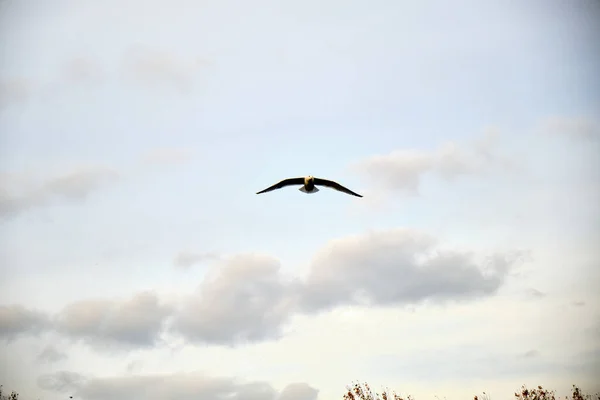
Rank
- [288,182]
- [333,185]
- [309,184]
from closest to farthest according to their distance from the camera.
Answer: [309,184] → [288,182] → [333,185]

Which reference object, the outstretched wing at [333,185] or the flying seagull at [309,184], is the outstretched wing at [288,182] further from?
the outstretched wing at [333,185]

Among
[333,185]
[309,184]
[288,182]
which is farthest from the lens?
[333,185]

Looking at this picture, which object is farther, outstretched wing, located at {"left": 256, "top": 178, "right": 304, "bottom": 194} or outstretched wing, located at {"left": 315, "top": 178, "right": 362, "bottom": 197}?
outstretched wing, located at {"left": 315, "top": 178, "right": 362, "bottom": 197}

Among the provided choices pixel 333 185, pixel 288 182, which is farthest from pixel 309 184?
pixel 333 185

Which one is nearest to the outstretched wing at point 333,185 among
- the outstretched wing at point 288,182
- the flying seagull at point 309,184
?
the flying seagull at point 309,184

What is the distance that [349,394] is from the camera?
270ft

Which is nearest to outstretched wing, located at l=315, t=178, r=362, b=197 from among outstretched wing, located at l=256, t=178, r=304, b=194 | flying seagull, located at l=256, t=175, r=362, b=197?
flying seagull, located at l=256, t=175, r=362, b=197

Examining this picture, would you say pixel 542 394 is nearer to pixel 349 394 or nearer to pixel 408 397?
pixel 408 397

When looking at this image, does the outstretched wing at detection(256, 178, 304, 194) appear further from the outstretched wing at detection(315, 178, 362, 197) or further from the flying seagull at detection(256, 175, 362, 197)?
the outstretched wing at detection(315, 178, 362, 197)

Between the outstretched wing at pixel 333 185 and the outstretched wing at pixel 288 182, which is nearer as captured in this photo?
the outstretched wing at pixel 288 182

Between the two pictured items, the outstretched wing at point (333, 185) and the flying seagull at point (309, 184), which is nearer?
the flying seagull at point (309, 184)

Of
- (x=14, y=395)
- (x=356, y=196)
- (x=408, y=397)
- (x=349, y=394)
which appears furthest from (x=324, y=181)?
(x=14, y=395)

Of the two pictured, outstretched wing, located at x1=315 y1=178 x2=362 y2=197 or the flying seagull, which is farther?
outstretched wing, located at x1=315 y1=178 x2=362 y2=197

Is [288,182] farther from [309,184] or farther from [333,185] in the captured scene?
[333,185]
